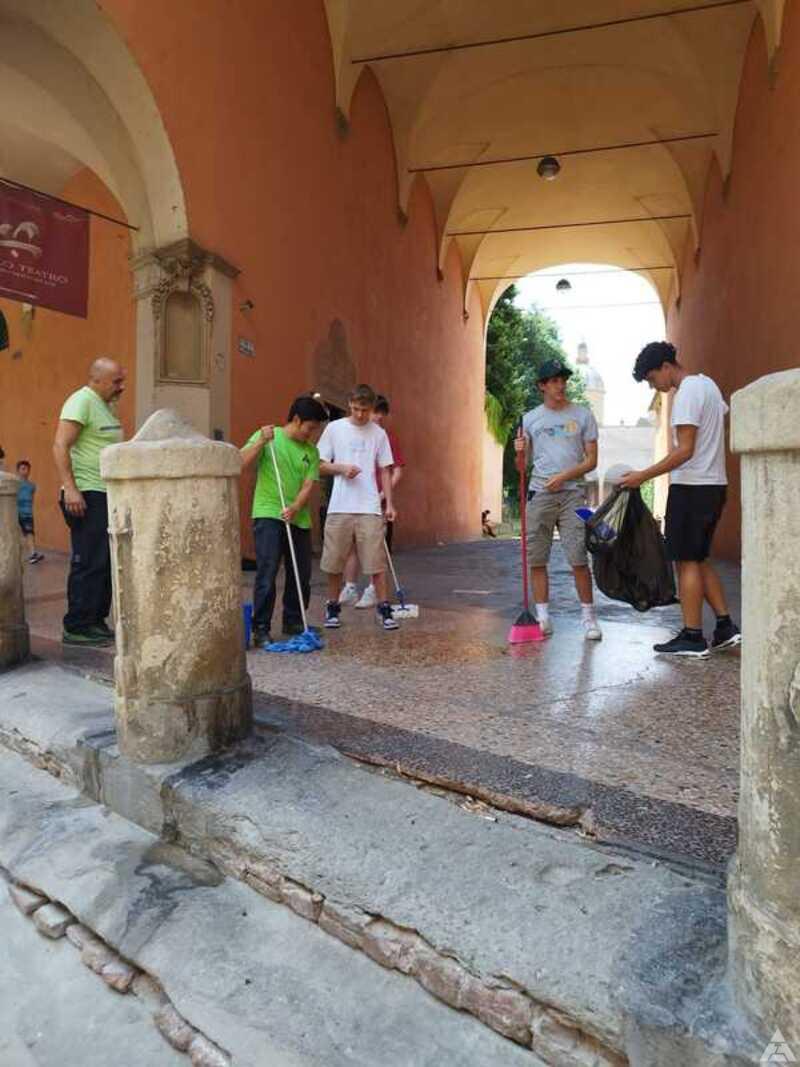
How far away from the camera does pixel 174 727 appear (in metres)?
2.50

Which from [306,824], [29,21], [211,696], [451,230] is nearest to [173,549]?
[211,696]

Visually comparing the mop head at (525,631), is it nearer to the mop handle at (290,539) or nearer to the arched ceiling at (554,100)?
the mop handle at (290,539)

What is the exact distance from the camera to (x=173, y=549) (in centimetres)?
250

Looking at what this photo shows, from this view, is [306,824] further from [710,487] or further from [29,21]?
[29,21]

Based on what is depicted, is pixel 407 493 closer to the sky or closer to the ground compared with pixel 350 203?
closer to the ground

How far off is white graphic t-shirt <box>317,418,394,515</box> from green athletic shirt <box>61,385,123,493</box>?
4.38ft

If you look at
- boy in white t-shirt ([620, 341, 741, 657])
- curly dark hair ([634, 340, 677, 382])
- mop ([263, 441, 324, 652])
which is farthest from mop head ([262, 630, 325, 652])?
curly dark hair ([634, 340, 677, 382])

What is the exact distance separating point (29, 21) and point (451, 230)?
1186 centimetres

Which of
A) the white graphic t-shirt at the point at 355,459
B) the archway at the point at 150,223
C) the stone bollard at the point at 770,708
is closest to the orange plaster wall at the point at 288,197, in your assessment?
the archway at the point at 150,223

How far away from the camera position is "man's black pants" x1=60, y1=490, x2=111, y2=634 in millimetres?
4367

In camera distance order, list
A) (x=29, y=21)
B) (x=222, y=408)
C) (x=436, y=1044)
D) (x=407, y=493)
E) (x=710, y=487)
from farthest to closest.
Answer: (x=407, y=493) < (x=222, y=408) < (x=29, y=21) < (x=710, y=487) < (x=436, y=1044)

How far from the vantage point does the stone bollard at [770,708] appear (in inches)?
46.3

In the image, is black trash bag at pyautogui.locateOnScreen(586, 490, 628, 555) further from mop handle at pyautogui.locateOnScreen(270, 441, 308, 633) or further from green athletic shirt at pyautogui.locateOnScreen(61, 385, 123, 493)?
green athletic shirt at pyautogui.locateOnScreen(61, 385, 123, 493)

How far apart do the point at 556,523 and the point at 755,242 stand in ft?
26.4
